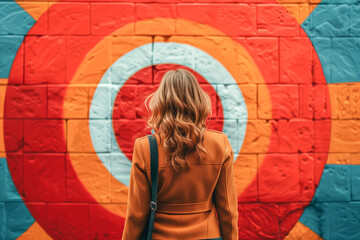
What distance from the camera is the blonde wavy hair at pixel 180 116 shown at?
1512 mm

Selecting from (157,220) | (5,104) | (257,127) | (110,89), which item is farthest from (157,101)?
(5,104)

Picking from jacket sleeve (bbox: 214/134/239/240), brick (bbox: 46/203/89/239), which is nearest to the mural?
brick (bbox: 46/203/89/239)

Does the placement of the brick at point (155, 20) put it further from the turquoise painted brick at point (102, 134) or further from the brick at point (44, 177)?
the brick at point (44, 177)

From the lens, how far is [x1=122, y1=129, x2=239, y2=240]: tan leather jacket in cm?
154

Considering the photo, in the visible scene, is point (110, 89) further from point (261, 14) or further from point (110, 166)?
point (261, 14)

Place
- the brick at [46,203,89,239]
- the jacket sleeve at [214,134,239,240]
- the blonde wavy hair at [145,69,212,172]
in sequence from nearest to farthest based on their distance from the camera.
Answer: the blonde wavy hair at [145,69,212,172] < the jacket sleeve at [214,134,239,240] < the brick at [46,203,89,239]

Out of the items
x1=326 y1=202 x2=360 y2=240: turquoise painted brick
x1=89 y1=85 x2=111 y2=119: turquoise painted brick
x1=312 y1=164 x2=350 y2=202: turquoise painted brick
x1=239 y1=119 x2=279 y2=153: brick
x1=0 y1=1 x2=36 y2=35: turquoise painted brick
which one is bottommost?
x1=326 y1=202 x2=360 y2=240: turquoise painted brick

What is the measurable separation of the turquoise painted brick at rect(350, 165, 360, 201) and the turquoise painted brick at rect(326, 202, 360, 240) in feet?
0.19

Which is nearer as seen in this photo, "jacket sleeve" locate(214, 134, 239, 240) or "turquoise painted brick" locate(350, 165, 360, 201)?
"jacket sleeve" locate(214, 134, 239, 240)

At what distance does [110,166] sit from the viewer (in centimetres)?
250

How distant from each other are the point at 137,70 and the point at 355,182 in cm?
200

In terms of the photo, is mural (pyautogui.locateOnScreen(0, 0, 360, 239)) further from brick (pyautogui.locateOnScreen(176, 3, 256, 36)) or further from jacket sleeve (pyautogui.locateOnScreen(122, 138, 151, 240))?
jacket sleeve (pyautogui.locateOnScreen(122, 138, 151, 240))

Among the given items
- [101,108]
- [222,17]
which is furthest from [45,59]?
[222,17]

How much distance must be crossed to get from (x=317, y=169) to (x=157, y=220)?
1.57 metres
